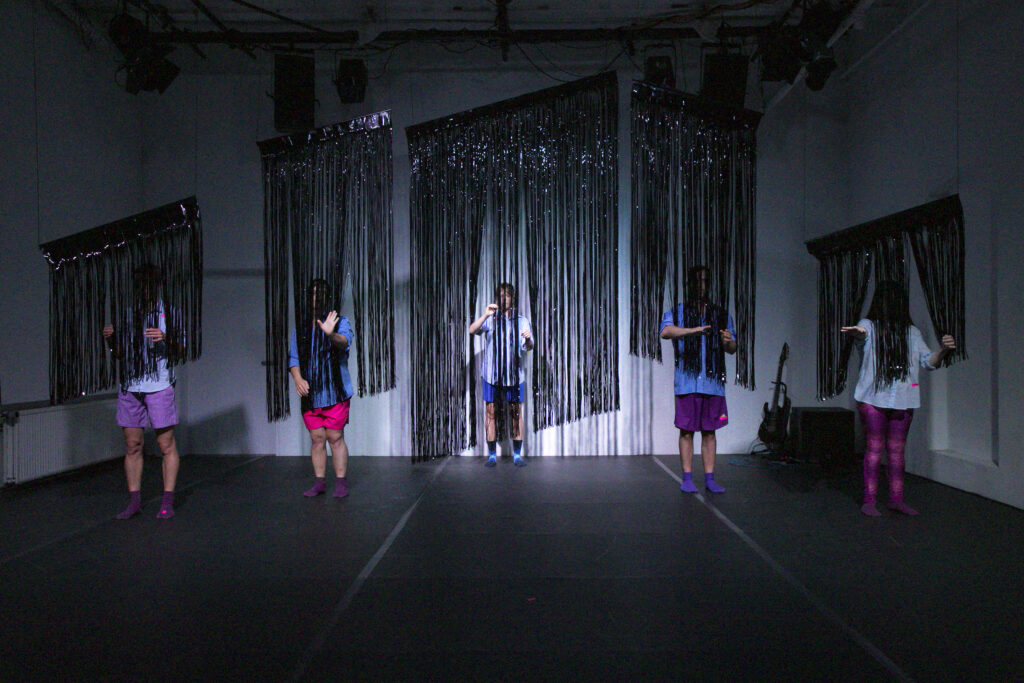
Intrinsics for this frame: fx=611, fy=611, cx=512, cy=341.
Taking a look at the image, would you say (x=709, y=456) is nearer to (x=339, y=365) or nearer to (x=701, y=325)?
(x=701, y=325)

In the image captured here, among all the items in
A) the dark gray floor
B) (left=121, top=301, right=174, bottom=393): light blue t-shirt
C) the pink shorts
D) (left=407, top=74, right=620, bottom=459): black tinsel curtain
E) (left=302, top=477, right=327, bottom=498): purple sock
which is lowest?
the dark gray floor

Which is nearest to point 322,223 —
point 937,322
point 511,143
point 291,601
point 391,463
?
point 511,143

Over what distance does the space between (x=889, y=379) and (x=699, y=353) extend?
1.08 meters

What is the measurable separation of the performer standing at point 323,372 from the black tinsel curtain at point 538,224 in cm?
78

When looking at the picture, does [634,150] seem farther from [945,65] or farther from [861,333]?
[945,65]

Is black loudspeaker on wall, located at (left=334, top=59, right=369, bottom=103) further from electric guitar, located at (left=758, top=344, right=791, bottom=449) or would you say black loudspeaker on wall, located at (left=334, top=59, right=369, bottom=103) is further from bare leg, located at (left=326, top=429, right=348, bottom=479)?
electric guitar, located at (left=758, top=344, right=791, bottom=449)

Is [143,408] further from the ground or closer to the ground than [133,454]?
further from the ground

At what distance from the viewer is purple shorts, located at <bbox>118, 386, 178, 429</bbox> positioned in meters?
3.56

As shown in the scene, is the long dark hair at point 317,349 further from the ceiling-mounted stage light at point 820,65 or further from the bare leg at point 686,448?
the ceiling-mounted stage light at point 820,65

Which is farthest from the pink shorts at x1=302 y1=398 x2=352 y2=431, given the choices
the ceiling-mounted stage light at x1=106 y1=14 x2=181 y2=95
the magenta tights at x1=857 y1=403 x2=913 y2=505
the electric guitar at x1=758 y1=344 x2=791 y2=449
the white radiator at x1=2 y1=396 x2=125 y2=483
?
the electric guitar at x1=758 y1=344 x2=791 y2=449

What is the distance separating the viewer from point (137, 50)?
15.5 ft

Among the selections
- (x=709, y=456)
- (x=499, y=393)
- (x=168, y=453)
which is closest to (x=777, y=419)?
(x=709, y=456)

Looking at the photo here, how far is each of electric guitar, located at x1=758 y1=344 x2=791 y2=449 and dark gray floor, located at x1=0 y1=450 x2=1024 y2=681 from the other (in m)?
1.16

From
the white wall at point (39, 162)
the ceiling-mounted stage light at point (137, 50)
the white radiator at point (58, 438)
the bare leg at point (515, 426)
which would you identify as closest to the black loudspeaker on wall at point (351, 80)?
the ceiling-mounted stage light at point (137, 50)
